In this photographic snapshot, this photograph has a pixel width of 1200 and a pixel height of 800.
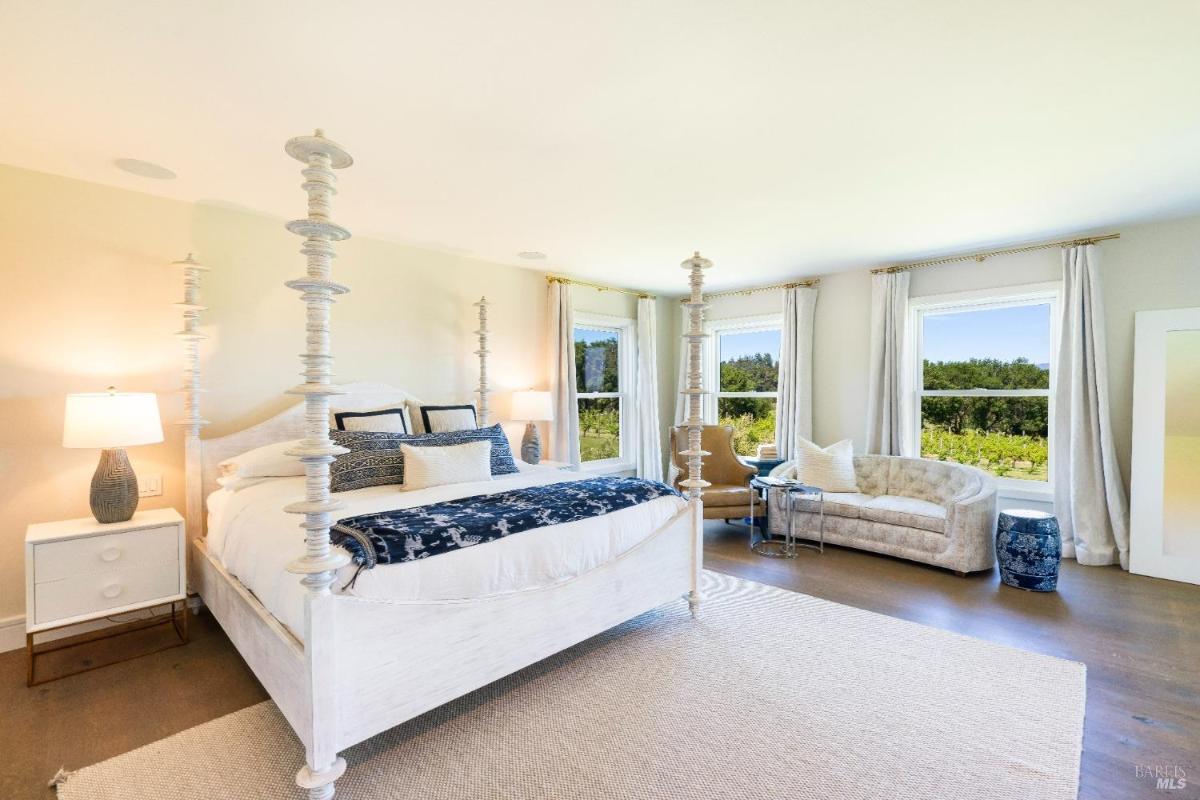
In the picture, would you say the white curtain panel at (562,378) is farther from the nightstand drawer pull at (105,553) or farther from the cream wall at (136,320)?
the nightstand drawer pull at (105,553)

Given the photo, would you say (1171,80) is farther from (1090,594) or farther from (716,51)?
(1090,594)

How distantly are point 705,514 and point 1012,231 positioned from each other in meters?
3.16

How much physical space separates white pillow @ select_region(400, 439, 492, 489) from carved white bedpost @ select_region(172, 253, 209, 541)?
118cm

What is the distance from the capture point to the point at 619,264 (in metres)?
4.93

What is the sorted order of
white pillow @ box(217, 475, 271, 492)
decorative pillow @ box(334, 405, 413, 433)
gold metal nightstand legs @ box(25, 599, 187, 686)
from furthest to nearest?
decorative pillow @ box(334, 405, 413, 433)
white pillow @ box(217, 475, 271, 492)
gold metal nightstand legs @ box(25, 599, 187, 686)

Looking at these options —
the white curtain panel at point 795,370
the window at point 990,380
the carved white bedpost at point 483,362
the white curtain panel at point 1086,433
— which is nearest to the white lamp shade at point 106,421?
the carved white bedpost at point 483,362

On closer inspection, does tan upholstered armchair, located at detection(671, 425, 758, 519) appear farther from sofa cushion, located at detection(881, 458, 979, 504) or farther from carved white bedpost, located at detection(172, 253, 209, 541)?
carved white bedpost, located at detection(172, 253, 209, 541)

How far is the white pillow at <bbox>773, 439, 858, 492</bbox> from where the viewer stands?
4648mm

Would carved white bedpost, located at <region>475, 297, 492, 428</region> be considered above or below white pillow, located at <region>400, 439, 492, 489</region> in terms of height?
above

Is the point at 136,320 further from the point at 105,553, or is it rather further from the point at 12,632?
the point at 12,632

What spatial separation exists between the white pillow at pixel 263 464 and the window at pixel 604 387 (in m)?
2.97

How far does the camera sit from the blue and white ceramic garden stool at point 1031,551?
11.2ft

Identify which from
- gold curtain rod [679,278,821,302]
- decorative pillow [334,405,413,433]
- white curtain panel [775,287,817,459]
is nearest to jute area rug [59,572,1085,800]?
decorative pillow [334,405,413,433]

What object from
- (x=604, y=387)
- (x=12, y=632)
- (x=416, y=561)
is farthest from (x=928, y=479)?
(x=12, y=632)
